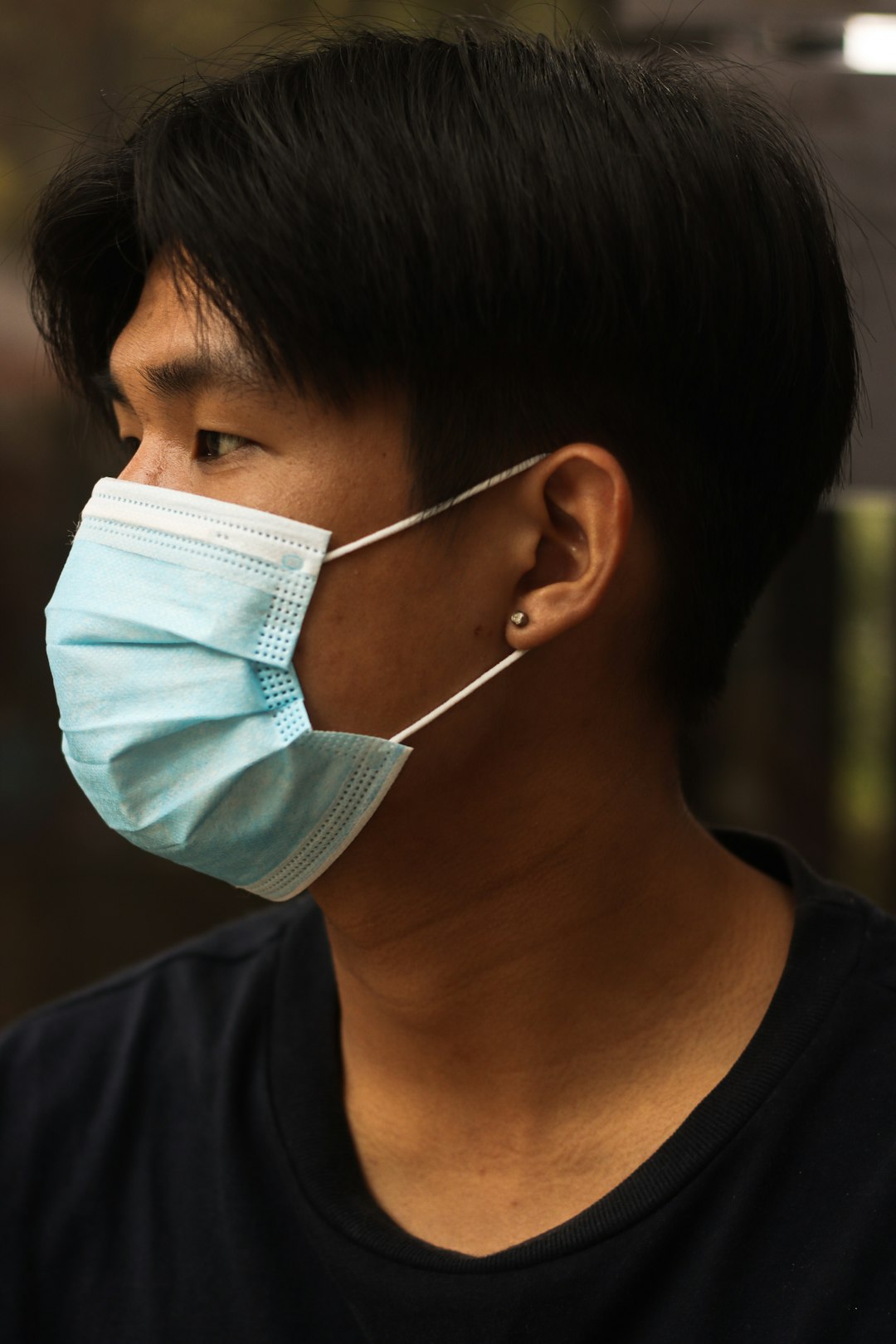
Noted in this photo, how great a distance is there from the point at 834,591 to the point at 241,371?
1.84 meters

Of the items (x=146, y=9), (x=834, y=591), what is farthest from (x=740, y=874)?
(x=146, y=9)

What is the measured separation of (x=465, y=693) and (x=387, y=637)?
0.37 ft

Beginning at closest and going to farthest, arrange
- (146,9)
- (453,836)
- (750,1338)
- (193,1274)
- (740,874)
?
(750,1338)
(453,836)
(193,1274)
(740,874)
(146,9)

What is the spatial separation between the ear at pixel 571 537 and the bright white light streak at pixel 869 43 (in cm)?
114

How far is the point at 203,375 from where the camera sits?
1.51 m

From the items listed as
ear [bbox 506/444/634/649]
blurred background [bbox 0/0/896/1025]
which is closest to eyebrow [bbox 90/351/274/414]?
ear [bbox 506/444/634/649]

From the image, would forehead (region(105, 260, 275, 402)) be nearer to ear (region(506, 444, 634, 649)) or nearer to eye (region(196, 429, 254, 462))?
eye (region(196, 429, 254, 462))

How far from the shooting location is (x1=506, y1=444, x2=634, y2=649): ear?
1.54 m

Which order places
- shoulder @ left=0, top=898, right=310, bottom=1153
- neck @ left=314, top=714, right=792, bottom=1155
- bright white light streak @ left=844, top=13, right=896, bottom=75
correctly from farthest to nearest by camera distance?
1. bright white light streak @ left=844, top=13, right=896, bottom=75
2. shoulder @ left=0, top=898, right=310, bottom=1153
3. neck @ left=314, top=714, right=792, bottom=1155

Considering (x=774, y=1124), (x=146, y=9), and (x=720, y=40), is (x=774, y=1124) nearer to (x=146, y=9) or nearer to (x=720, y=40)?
(x=720, y=40)

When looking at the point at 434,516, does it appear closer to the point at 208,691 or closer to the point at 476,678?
the point at 476,678

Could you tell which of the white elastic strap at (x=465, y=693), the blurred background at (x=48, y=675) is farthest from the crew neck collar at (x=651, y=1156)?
the blurred background at (x=48, y=675)

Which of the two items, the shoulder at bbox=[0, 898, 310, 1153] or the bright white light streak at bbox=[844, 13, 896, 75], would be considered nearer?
the shoulder at bbox=[0, 898, 310, 1153]

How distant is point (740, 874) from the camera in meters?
1.81
